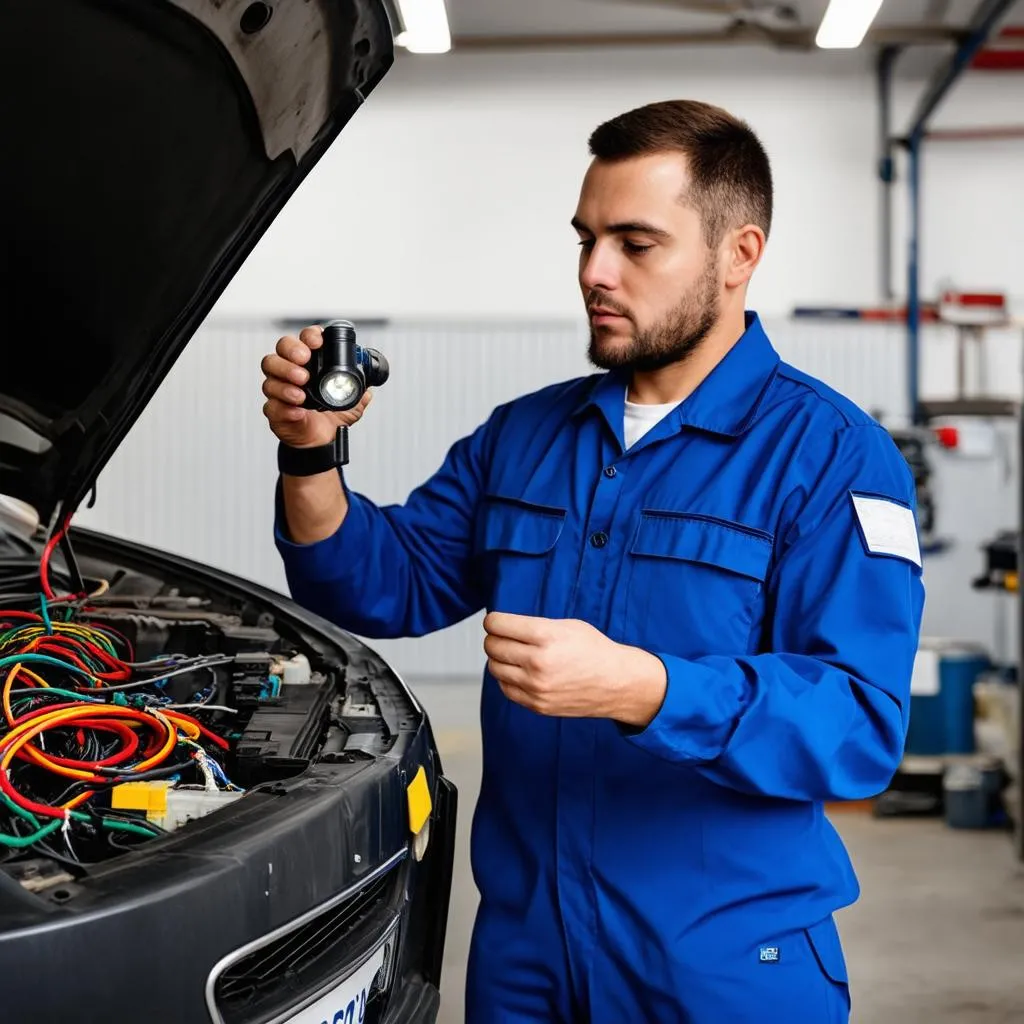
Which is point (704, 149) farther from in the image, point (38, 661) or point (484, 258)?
point (484, 258)

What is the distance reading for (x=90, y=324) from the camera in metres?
1.70

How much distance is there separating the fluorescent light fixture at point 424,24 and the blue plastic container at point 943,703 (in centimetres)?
294

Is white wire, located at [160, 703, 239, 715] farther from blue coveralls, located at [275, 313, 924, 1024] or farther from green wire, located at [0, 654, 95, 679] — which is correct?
blue coveralls, located at [275, 313, 924, 1024]

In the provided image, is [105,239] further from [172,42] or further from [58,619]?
[58,619]

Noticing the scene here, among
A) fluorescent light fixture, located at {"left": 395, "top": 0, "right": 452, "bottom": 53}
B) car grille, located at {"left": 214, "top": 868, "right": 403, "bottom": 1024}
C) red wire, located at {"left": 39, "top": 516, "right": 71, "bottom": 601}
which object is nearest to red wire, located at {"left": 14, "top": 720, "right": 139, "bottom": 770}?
car grille, located at {"left": 214, "top": 868, "right": 403, "bottom": 1024}

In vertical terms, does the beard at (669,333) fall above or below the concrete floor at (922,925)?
above

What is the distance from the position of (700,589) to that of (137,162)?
34.5 inches

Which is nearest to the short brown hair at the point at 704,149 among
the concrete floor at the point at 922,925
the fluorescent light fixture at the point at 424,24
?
the concrete floor at the point at 922,925

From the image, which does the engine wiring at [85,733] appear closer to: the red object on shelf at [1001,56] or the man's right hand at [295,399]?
the man's right hand at [295,399]

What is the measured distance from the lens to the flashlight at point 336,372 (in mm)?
1425

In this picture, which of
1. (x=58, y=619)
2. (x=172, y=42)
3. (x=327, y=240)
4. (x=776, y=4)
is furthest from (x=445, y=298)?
(x=172, y=42)

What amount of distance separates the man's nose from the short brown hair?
0.38 ft

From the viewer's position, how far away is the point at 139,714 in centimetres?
144

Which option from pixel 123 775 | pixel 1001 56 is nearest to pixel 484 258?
pixel 1001 56
